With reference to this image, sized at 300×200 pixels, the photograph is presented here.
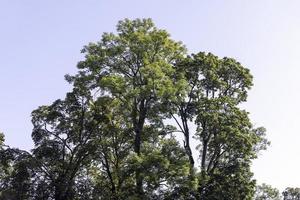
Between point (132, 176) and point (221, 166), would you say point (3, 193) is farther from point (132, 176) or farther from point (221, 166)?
point (221, 166)

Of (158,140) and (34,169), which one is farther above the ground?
(158,140)

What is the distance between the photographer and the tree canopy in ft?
108

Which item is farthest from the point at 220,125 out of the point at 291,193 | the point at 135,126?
the point at 291,193

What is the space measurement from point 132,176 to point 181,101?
6.22 metres

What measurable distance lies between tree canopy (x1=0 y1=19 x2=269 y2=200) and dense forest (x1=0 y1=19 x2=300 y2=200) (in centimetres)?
7

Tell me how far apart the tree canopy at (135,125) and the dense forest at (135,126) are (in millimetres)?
72

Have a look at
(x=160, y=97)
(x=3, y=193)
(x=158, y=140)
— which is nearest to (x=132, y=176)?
(x=158, y=140)

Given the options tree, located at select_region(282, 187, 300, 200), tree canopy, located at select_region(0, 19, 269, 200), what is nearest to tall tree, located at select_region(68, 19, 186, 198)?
tree canopy, located at select_region(0, 19, 269, 200)

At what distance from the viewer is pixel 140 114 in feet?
114

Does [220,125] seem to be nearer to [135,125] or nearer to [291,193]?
[135,125]

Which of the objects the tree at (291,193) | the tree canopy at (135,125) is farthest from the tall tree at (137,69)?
the tree at (291,193)

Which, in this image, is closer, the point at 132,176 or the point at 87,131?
Result: the point at 132,176

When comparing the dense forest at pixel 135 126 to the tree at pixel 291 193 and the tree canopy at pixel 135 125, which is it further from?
the tree at pixel 291 193

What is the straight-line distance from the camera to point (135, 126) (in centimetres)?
3450
